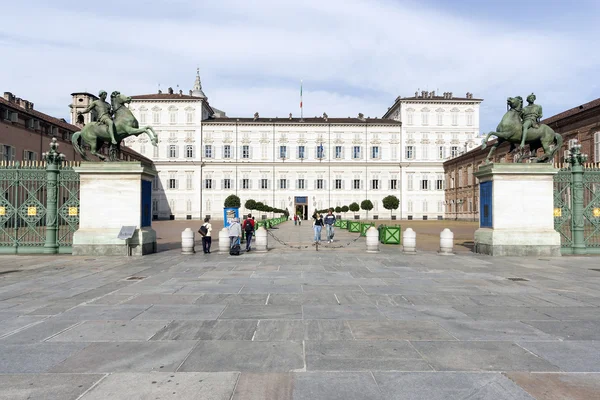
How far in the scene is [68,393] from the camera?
3.26 m

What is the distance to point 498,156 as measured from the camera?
49.3 metres

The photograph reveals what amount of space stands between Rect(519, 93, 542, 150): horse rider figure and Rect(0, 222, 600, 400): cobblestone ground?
17.6ft

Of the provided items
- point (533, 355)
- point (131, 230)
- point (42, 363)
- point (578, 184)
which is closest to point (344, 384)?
point (533, 355)

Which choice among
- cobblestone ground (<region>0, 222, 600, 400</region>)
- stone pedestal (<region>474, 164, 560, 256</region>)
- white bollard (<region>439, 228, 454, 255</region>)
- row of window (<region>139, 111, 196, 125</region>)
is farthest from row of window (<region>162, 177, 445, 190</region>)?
cobblestone ground (<region>0, 222, 600, 400</region>)

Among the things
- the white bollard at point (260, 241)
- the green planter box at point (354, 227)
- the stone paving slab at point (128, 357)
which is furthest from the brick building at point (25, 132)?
the stone paving slab at point (128, 357)

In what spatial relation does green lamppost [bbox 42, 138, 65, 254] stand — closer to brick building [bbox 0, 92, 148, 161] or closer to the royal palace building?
brick building [bbox 0, 92, 148, 161]

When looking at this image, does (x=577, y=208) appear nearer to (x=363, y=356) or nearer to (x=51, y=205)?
(x=363, y=356)

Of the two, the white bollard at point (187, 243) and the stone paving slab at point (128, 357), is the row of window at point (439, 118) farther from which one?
the stone paving slab at point (128, 357)

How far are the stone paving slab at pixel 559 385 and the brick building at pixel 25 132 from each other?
3504 cm

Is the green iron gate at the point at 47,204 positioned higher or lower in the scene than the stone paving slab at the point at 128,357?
higher

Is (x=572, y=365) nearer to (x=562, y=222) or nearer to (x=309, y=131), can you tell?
(x=562, y=222)

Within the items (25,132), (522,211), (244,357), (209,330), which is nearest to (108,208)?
(209,330)

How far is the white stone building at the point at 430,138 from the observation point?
6531 cm

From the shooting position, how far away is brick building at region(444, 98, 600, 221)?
110 feet
